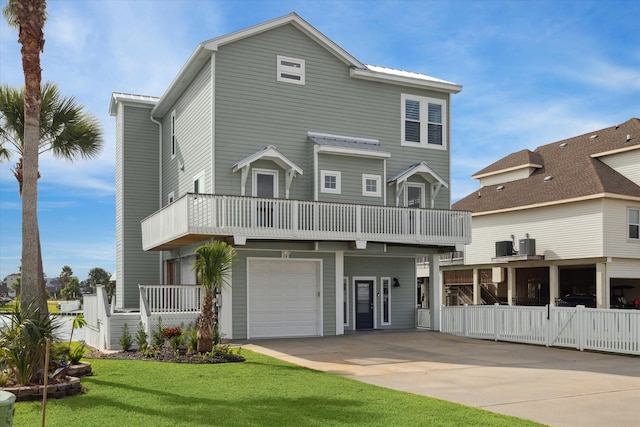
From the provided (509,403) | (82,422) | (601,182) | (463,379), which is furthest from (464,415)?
(601,182)

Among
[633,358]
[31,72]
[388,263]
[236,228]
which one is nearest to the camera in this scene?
[31,72]

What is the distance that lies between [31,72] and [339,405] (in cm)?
979

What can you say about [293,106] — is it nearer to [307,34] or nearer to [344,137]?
[344,137]

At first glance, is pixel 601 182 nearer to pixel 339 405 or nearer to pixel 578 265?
pixel 578 265

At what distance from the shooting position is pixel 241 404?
993 centimetres

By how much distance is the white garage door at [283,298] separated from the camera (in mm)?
21797

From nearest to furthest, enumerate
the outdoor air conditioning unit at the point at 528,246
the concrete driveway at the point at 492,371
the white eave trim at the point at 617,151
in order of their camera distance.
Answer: the concrete driveway at the point at 492,371 < the white eave trim at the point at 617,151 < the outdoor air conditioning unit at the point at 528,246

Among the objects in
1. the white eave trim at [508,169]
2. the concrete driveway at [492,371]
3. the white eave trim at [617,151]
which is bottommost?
the concrete driveway at [492,371]

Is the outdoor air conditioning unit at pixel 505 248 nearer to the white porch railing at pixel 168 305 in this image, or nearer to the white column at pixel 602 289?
the white column at pixel 602 289

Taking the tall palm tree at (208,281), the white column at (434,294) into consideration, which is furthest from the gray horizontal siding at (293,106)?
the tall palm tree at (208,281)

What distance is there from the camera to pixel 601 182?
101 feet

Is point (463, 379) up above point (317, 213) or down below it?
below

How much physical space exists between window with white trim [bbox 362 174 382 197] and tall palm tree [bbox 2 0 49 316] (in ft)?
41.2

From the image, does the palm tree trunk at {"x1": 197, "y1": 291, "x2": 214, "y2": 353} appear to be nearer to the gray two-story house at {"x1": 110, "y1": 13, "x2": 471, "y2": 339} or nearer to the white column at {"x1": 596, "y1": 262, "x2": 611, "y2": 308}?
the gray two-story house at {"x1": 110, "y1": 13, "x2": 471, "y2": 339}
